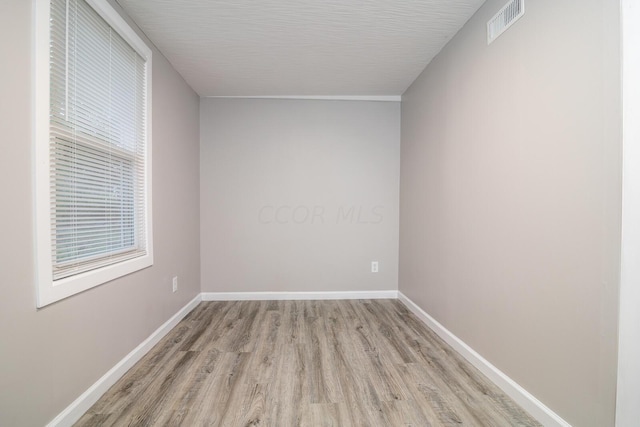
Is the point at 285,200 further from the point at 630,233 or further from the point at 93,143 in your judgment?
the point at 630,233

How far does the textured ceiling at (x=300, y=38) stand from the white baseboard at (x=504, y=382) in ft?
7.69

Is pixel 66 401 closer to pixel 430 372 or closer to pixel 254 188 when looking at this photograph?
pixel 430 372

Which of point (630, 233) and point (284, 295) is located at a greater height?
point (630, 233)

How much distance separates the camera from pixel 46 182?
1.36 m

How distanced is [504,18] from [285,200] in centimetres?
258

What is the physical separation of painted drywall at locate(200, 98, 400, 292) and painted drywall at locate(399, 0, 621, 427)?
121cm

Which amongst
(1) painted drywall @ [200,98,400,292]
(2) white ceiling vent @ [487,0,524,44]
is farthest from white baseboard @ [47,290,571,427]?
(2) white ceiling vent @ [487,0,524,44]


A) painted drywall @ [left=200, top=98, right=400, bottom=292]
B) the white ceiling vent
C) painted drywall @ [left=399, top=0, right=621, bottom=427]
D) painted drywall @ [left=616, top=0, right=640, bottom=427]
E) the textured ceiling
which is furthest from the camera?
painted drywall @ [left=200, top=98, right=400, bottom=292]

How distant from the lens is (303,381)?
1853 millimetres

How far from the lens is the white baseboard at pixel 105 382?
57.1 inches

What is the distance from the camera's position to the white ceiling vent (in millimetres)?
1640

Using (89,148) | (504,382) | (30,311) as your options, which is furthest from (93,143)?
(504,382)

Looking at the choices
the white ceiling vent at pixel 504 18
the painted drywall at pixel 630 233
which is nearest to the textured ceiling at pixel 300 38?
the white ceiling vent at pixel 504 18

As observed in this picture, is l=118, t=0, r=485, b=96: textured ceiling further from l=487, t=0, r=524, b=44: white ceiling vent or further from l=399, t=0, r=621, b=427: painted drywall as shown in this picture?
l=399, t=0, r=621, b=427: painted drywall
